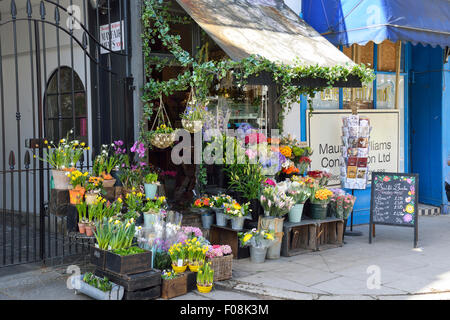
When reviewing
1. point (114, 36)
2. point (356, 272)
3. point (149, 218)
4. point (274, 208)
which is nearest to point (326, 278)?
point (356, 272)

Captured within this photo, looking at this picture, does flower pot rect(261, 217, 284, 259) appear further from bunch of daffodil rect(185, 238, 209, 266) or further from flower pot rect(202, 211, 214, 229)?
bunch of daffodil rect(185, 238, 209, 266)

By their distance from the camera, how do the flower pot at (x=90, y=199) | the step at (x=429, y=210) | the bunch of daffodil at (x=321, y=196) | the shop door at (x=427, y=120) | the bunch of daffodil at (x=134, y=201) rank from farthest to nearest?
the shop door at (x=427, y=120) → the step at (x=429, y=210) → the bunch of daffodil at (x=321, y=196) → the bunch of daffodil at (x=134, y=201) → the flower pot at (x=90, y=199)

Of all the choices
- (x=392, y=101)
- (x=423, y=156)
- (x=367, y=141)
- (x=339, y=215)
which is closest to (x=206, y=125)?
(x=339, y=215)

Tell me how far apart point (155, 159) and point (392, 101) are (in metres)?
5.11

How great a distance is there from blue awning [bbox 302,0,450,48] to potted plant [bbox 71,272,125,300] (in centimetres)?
523

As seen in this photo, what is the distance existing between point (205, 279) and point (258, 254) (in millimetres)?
1389

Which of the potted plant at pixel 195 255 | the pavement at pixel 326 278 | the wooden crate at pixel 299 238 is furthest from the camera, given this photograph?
the wooden crate at pixel 299 238

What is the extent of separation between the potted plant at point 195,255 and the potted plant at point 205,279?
0.10 meters

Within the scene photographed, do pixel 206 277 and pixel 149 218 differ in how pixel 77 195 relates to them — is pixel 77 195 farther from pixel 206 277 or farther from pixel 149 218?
pixel 206 277

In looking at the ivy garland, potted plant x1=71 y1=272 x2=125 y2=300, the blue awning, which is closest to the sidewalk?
potted plant x1=71 y1=272 x2=125 y2=300

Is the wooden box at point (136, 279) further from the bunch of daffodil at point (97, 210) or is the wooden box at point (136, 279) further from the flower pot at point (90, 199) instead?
the flower pot at point (90, 199)

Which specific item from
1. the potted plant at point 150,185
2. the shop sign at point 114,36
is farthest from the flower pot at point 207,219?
the shop sign at point 114,36

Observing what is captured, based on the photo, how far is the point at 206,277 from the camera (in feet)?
18.5

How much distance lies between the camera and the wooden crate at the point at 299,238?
7246 mm
